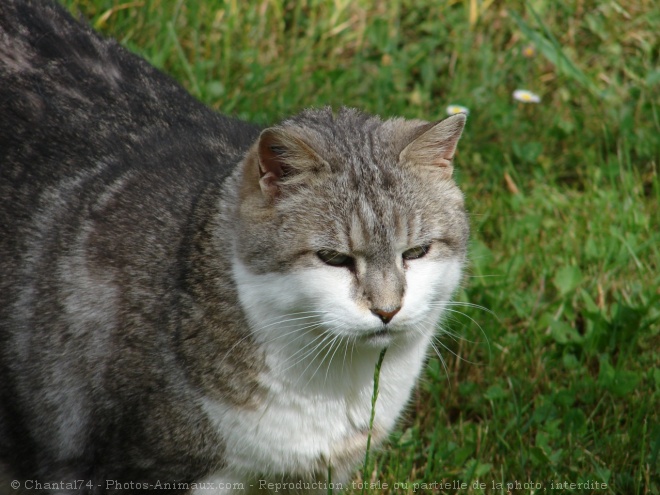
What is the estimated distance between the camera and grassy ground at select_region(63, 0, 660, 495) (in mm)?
3428

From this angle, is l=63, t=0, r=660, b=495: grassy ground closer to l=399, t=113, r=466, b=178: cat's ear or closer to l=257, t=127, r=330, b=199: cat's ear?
l=399, t=113, r=466, b=178: cat's ear

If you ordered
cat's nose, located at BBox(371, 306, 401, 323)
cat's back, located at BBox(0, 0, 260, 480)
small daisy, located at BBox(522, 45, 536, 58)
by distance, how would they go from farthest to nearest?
1. small daisy, located at BBox(522, 45, 536, 58)
2. cat's back, located at BBox(0, 0, 260, 480)
3. cat's nose, located at BBox(371, 306, 401, 323)

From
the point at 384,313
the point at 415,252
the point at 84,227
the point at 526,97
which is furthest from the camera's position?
the point at 526,97

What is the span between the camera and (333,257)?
2.58 metres

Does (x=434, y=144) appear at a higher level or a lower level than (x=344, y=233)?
higher

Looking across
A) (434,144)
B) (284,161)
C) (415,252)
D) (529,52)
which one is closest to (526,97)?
(529,52)

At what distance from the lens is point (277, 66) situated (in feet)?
16.5

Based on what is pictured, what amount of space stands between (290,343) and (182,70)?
2525 millimetres

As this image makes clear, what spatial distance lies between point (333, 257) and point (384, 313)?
21 centimetres

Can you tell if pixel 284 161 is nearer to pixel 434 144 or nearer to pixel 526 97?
pixel 434 144

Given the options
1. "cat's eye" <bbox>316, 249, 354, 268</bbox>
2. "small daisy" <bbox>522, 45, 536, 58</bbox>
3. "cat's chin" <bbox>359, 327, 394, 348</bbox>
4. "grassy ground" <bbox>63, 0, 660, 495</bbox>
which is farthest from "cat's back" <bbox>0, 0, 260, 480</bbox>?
"small daisy" <bbox>522, 45, 536, 58</bbox>

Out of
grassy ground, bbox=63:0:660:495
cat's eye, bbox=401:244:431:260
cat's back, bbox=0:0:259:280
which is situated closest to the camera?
cat's eye, bbox=401:244:431:260

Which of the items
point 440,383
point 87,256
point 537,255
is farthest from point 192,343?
point 537,255

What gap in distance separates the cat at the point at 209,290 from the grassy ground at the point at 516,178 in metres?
0.53
